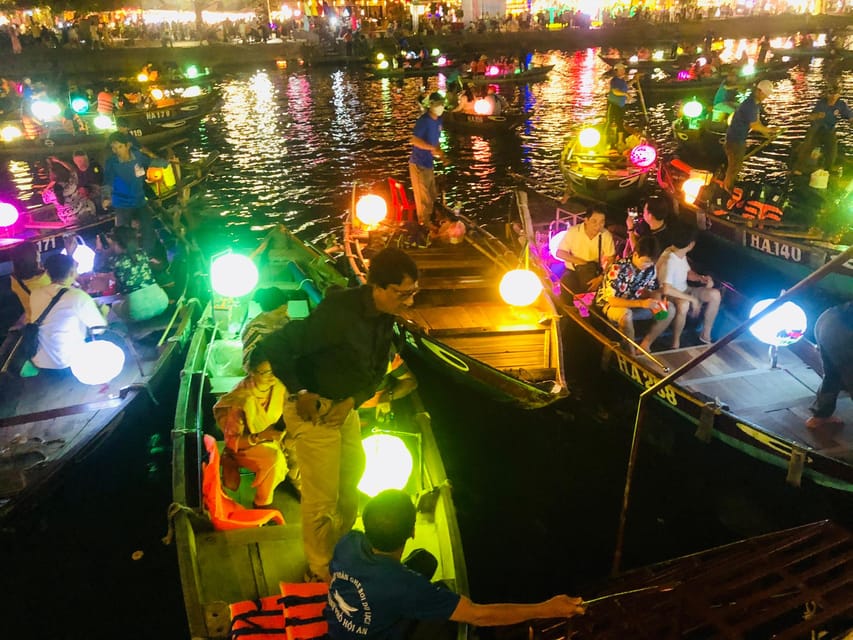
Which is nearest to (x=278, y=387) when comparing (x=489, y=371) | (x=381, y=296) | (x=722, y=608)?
(x=381, y=296)

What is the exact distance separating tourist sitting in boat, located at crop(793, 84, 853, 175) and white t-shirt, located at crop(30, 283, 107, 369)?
59.5 ft

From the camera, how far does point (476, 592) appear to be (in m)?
6.78

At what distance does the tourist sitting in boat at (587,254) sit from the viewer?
375 inches

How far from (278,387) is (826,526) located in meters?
5.59

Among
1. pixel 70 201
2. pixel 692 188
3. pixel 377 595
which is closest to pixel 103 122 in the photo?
pixel 70 201

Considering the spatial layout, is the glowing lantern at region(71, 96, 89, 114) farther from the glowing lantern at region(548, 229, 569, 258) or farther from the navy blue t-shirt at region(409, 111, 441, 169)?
the glowing lantern at region(548, 229, 569, 258)

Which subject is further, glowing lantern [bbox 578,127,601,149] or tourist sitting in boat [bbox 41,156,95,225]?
glowing lantern [bbox 578,127,601,149]

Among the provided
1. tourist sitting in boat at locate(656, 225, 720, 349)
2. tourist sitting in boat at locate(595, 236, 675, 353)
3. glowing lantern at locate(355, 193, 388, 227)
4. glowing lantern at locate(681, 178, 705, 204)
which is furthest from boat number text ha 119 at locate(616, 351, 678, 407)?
glowing lantern at locate(681, 178, 705, 204)

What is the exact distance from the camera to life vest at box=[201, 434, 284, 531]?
16.8 ft

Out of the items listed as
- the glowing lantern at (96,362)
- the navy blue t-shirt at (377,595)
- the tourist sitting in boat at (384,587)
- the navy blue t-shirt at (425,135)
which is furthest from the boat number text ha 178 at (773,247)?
the glowing lantern at (96,362)

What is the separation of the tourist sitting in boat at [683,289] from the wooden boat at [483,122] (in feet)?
64.5

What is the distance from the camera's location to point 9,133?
72.0 ft

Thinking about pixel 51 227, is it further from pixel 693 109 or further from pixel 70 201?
pixel 693 109

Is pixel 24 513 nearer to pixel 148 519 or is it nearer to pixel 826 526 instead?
pixel 148 519
